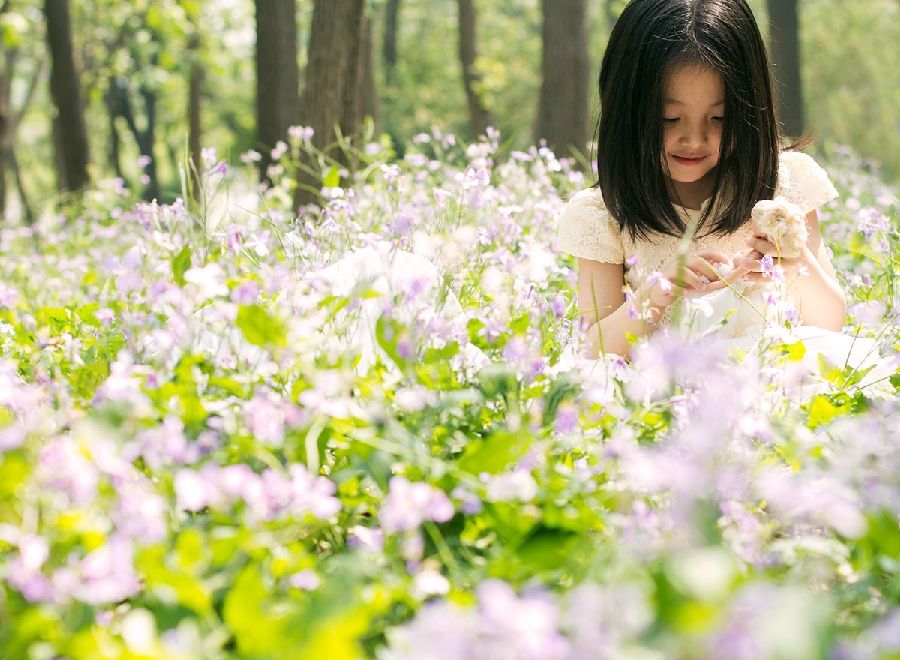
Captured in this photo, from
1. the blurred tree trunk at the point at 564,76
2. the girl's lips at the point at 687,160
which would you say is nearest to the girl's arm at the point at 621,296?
the girl's lips at the point at 687,160

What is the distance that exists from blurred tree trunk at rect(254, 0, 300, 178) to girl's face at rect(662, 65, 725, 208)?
15.6ft

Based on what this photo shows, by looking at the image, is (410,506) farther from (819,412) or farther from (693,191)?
(693,191)

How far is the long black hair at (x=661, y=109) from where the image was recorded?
2984 mm

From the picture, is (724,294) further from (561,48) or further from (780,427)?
(561,48)

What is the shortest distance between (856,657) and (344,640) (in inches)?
22.9

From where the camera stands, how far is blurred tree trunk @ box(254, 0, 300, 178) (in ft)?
24.1

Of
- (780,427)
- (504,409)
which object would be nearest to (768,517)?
(780,427)

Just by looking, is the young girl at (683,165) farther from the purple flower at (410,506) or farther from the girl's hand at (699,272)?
the purple flower at (410,506)

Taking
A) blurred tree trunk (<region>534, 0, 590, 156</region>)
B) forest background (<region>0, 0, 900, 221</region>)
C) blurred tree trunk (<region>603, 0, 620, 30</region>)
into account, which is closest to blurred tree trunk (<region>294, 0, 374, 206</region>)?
forest background (<region>0, 0, 900, 221</region>)

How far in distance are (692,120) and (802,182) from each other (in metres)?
0.65

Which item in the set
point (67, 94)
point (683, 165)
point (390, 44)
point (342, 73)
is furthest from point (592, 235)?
point (390, 44)

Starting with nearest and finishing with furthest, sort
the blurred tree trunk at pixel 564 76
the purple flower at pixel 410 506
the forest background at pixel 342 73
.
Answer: the purple flower at pixel 410 506
the forest background at pixel 342 73
the blurred tree trunk at pixel 564 76

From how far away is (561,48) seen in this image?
7.92 m

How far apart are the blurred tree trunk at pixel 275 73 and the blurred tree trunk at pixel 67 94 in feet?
9.62
